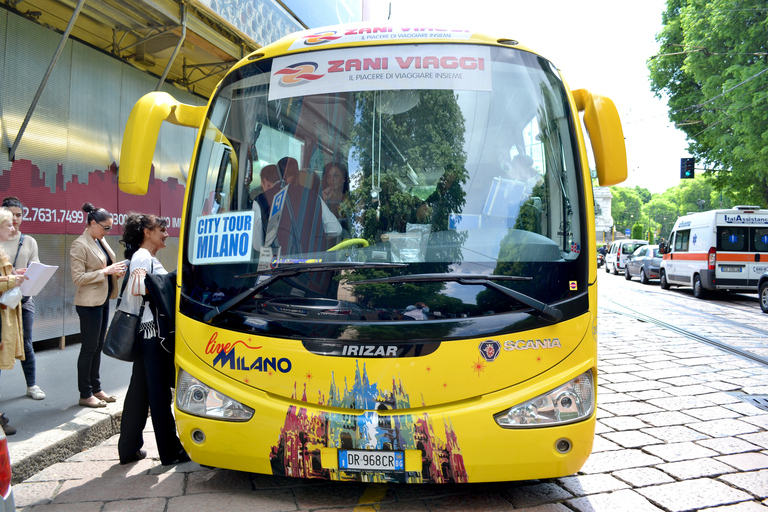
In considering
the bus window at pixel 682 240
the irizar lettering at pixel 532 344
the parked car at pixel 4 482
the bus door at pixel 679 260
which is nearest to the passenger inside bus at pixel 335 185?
the irizar lettering at pixel 532 344

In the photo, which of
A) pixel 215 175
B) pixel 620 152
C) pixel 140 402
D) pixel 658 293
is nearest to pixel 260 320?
pixel 215 175

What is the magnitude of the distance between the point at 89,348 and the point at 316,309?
309cm

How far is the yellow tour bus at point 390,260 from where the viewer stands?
2914 mm

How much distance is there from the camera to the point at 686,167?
2314 cm

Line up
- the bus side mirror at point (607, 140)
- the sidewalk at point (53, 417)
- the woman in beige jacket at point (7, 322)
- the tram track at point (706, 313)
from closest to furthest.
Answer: the bus side mirror at point (607, 140) → the sidewalk at point (53, 417) → the woman in beige jacket at point (7, 322) → the tram track at point (706, 313)

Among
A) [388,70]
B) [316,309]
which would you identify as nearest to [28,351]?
[316,309]

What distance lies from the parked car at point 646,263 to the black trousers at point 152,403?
20.5 m

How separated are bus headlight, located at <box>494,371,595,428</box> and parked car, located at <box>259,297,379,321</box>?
0.82 metres

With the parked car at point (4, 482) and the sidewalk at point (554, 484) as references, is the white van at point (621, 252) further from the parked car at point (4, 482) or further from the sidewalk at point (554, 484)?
the parked car at point (4, 482)

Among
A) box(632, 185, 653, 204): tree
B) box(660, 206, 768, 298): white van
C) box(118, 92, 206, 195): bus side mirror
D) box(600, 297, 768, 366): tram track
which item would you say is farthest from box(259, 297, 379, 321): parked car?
box(632, 185, 653, 204): tree

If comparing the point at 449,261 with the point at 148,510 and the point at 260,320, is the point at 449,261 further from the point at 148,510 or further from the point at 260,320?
the point at 148,510

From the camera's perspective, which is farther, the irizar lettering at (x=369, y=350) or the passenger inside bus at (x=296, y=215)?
the passenger inside bus at (x=296, y=215)

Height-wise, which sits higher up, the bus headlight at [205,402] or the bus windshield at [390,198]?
the bus windshield at [390,198]

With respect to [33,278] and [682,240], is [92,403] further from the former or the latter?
[682,240]
